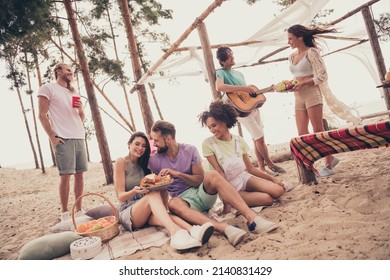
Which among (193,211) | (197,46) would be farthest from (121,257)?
(197,46)

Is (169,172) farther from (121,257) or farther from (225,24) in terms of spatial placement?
(225,24)

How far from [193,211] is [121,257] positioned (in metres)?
0.59

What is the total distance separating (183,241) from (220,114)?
3.79 feet

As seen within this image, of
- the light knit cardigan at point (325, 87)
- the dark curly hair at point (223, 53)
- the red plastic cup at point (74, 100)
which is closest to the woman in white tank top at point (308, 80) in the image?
the light knit cardigan at point (325, 87)

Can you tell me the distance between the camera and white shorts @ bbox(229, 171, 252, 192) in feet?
7.28

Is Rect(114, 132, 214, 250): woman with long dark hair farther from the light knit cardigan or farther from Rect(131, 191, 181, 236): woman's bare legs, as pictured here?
the light knit cardigan

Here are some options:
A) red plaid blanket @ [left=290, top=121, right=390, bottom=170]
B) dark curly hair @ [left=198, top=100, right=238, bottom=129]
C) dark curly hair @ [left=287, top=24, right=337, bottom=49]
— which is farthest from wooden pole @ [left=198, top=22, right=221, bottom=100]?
red plaid blanket @ [left=290, top=121, right=390, bottom=170]

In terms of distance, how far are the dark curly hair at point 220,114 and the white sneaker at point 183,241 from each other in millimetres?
1009

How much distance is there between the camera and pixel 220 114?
7.59 feet

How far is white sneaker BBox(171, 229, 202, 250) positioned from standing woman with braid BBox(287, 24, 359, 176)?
159 centimetres

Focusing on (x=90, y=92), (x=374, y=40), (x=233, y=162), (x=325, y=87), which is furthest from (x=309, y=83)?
(x=90, y=92)

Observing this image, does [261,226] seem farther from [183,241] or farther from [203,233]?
[183,241]

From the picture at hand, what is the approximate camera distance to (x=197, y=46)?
13.3 feet

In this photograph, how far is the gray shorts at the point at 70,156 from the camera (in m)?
2.58
